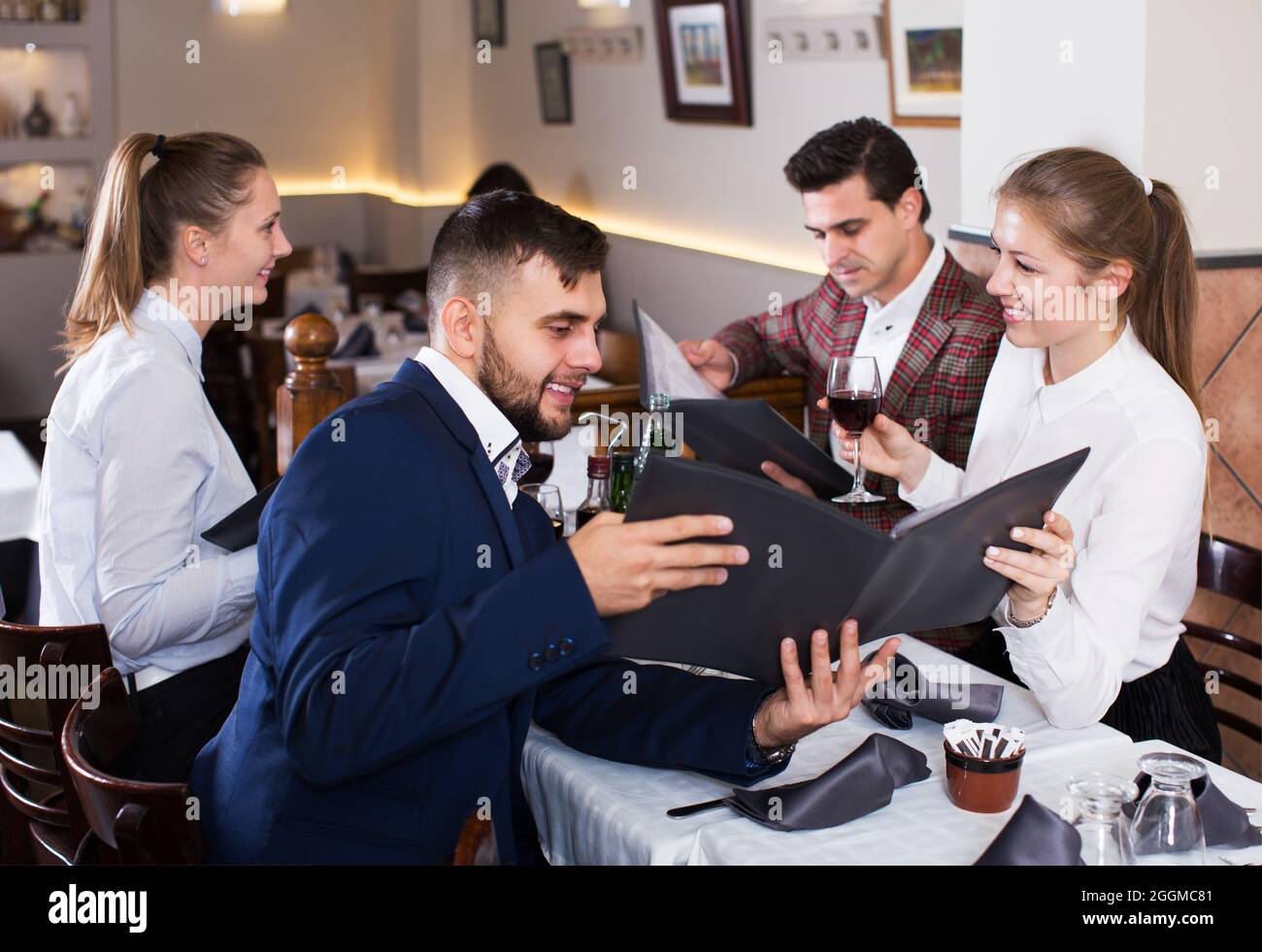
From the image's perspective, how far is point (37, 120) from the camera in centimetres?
792

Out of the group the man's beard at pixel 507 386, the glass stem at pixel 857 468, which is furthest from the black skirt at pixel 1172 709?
the man's beard at pixel 507 386

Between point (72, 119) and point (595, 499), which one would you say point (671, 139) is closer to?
point (595, 499)

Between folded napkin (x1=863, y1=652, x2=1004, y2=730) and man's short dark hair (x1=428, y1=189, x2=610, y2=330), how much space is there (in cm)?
69

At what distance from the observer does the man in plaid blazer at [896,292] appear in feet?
9.82

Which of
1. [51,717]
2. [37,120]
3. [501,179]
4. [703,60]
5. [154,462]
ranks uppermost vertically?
[37,120]

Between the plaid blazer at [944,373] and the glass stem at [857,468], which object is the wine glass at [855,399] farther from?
the plaid blazer at [944,373]

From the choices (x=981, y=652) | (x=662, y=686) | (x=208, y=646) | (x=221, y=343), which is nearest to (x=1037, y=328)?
(x=981, y=652)

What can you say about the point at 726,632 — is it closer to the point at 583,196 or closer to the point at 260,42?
the point at 583,196

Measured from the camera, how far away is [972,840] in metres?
1.56

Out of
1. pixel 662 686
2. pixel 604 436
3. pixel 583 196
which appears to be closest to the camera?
pixel 662 686

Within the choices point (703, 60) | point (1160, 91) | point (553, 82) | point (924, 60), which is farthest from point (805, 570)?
point (553, 82)

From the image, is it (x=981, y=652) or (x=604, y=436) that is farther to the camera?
(x=604, y=436)

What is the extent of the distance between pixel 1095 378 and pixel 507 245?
43.0 inches

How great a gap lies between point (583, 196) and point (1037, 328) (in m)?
→ 4.96
